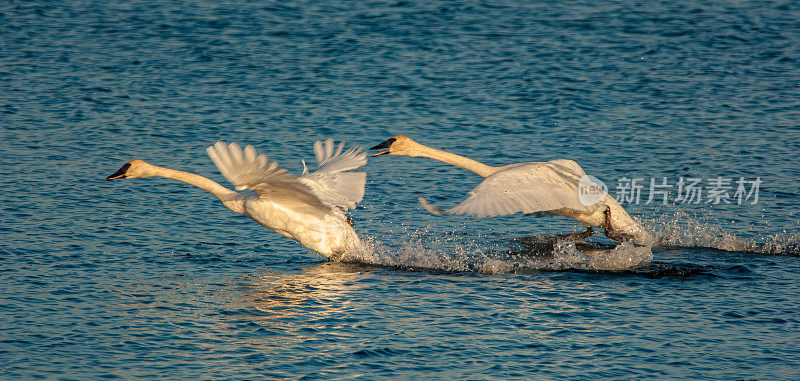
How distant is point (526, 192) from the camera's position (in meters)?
9.75

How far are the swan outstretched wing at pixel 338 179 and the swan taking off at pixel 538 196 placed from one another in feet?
2.36

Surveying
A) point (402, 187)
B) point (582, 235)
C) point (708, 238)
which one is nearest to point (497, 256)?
point (582, 235)

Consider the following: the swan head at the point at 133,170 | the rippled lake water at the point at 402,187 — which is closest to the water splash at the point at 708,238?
the rippled lake water at the point at 402,187

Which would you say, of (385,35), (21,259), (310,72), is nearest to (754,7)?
(385,35)

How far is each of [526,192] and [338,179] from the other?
8.05 ft

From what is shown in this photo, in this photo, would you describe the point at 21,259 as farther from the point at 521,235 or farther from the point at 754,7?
the point at 754,7

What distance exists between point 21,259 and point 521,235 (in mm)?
5691

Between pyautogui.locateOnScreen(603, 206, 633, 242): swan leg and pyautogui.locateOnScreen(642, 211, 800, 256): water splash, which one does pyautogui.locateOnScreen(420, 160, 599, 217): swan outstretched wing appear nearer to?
pyautogui.locateOnScreen(603, 206, 633, 242): swan leg

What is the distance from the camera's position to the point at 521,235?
40.4ft

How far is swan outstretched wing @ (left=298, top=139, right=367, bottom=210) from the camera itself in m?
11.0

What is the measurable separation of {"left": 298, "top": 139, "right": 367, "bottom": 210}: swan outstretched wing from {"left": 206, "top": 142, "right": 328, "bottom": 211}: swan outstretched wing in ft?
0.64

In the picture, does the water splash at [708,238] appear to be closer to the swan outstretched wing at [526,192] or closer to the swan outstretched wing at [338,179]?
the swan outstretched wing at [526,192]

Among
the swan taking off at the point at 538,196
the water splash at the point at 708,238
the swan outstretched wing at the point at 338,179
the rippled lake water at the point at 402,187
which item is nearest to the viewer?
the rippled lake water at the point at 402,187

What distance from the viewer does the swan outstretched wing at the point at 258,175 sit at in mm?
9156
